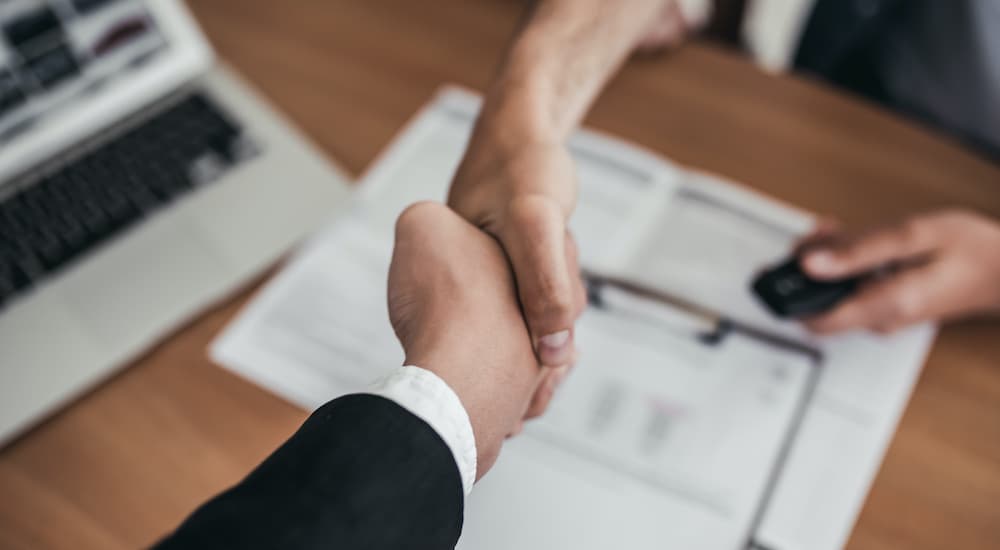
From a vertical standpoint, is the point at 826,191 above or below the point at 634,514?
above

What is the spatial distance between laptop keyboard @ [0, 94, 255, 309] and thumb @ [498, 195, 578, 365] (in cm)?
35

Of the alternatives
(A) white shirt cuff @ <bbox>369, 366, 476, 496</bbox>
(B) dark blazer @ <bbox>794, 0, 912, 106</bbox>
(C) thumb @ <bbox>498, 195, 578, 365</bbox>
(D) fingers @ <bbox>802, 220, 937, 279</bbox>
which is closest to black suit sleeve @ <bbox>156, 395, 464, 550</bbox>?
(A) white shirt cuff @ <bbox>369, 366, 476, 496</bbox>

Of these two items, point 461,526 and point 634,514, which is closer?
point 461,526

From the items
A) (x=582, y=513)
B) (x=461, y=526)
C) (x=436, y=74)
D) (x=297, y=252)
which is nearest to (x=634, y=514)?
(x=582, y=513)

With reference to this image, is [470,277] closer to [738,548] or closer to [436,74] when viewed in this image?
[738,548]

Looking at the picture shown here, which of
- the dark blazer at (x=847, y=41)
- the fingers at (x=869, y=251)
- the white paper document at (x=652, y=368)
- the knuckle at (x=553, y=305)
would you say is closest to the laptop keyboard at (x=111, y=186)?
the white paper document at (x=652, y=368)

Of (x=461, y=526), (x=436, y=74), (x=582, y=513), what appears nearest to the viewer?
(x=461, y=526)

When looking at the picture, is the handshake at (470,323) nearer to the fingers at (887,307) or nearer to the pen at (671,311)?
the pen at (671,311)

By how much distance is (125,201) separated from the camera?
613mm

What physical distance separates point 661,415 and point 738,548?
0.10 m

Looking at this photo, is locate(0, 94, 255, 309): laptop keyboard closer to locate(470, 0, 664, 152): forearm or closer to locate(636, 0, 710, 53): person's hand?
locate(470, 0, 664, 152): forearm

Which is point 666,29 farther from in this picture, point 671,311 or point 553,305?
point 553,305

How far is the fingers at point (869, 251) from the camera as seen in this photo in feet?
1.83

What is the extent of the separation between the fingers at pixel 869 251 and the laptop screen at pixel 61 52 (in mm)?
626
